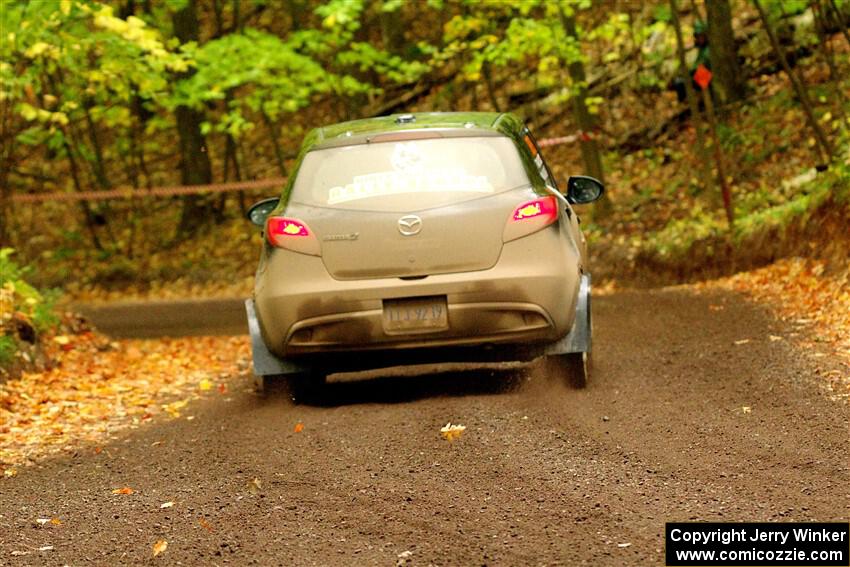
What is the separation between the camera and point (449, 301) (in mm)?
8180

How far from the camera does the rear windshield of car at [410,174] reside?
8297 millimetres

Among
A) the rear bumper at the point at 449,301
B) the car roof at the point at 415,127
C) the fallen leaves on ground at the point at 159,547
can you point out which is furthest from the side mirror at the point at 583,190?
the fallen leaves on ground at the point at 159,547

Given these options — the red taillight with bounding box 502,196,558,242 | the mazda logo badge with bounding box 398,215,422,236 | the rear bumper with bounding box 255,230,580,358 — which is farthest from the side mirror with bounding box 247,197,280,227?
the red taillight with bounding box 502,196,558,242

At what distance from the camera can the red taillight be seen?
8.22 meters

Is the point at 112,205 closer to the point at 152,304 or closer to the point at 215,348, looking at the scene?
the point at 152,304

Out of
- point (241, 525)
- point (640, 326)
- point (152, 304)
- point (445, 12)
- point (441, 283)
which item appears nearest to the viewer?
point (241, 525)

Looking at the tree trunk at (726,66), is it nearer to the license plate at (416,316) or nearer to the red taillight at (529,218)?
the red taillight at (529,218)

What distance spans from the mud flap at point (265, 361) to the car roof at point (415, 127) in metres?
1.31

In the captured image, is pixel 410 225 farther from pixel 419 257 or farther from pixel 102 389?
pixel 102 389

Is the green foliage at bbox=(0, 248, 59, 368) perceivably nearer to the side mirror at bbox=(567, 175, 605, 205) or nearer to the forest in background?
the forest in background

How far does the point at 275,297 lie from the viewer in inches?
330

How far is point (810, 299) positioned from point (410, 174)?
586 cm

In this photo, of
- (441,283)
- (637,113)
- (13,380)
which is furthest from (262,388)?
(637,113)

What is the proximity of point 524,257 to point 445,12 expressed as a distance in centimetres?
2434
